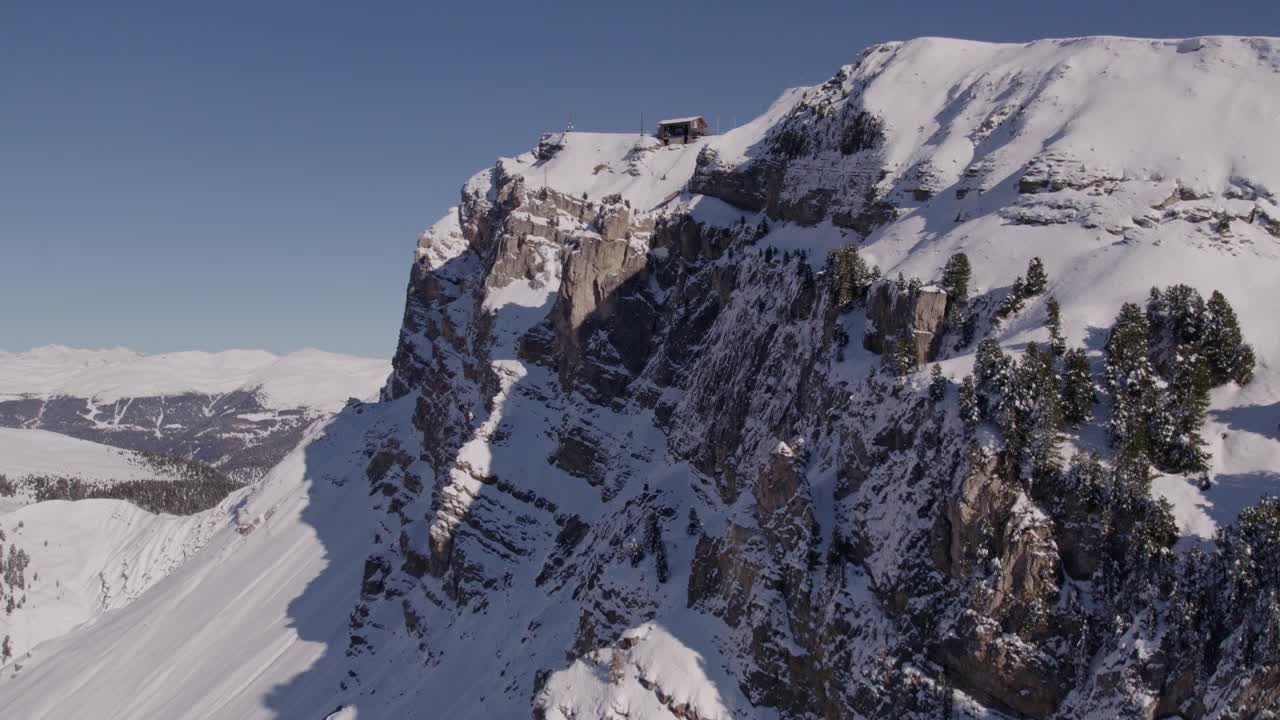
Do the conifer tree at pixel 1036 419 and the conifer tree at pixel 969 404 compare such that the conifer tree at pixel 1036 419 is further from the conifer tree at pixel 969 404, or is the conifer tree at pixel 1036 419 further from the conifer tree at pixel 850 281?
the conifer tree at pixel 850 281

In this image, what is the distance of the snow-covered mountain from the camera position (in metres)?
50.3

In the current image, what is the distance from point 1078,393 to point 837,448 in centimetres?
1852

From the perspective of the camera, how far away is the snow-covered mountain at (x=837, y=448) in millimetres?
→ 50281

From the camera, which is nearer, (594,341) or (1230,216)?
(1230,216)

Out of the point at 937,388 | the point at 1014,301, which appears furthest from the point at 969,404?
the point at 1014,301

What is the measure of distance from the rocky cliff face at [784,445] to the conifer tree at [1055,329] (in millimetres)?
1764

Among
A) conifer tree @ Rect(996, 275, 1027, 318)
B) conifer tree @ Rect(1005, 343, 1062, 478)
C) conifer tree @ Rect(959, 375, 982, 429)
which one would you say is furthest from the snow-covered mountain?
conifer tree @ Rect(996, 275, 1027, 318)

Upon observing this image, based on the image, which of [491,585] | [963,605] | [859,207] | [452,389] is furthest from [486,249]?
[963,605]

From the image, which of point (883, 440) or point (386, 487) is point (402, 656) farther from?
point (883, 440)

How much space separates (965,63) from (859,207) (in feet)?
94.1

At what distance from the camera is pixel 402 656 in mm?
114062

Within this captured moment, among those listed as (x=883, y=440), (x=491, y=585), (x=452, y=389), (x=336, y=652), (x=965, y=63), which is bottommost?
(x=336, y=652)

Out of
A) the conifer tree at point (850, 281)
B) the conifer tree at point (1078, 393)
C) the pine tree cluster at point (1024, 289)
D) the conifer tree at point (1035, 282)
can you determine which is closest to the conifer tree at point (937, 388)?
the conifer tree at point (1078, 393)

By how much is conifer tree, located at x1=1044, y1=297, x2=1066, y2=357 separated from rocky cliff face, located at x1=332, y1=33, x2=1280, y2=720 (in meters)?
1.76
